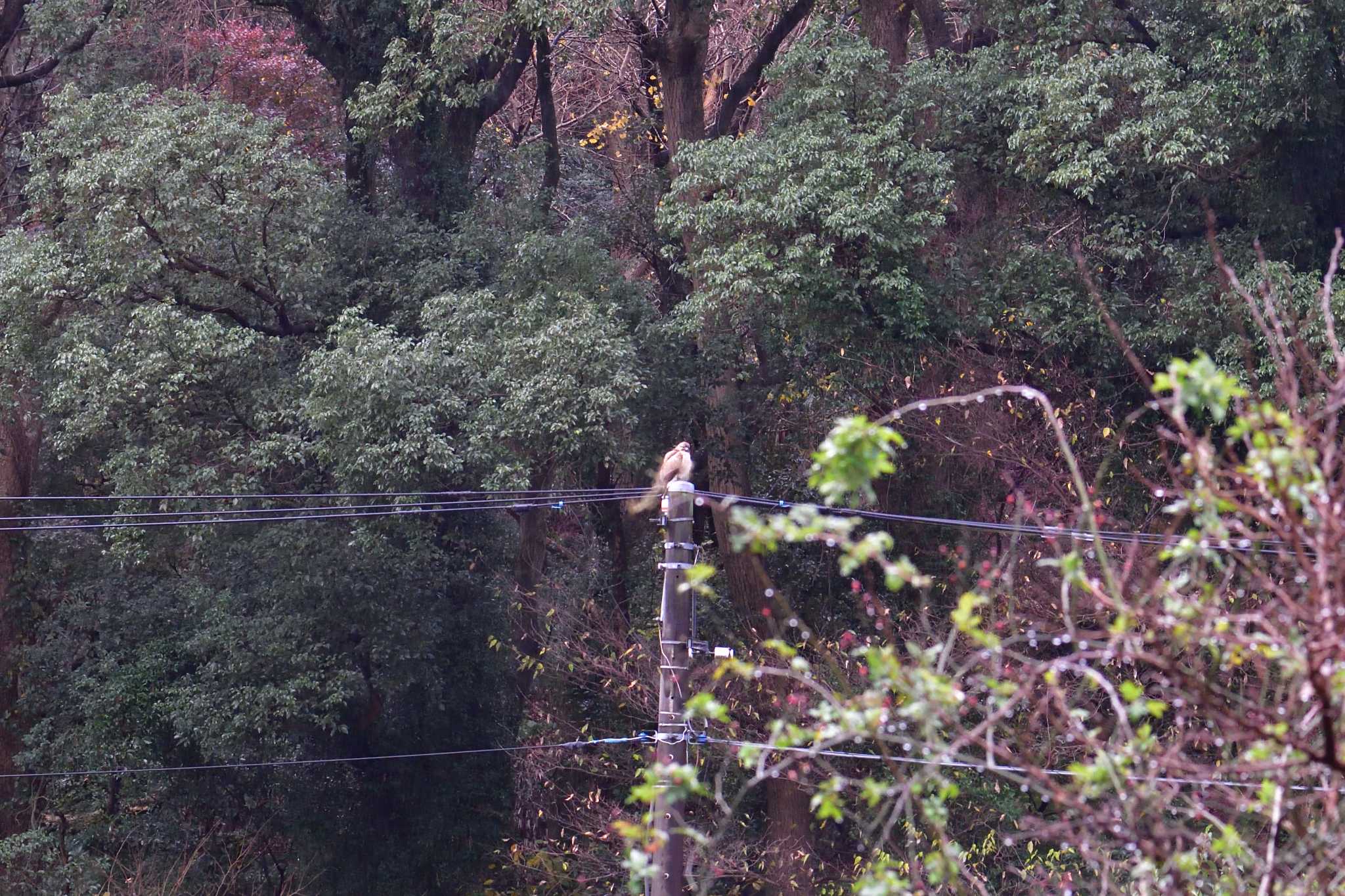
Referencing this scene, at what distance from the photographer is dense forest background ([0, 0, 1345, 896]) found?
1208cm

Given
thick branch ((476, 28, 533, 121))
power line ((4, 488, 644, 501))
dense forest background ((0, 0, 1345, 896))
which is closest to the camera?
power line ((4, 488, 644, 501))

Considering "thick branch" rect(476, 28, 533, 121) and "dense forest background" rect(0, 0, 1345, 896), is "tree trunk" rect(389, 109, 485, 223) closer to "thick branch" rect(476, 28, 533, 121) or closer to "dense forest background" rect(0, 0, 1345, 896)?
"dense forest background" rect(0, 0, 1345, 896)

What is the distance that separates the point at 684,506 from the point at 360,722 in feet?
→ 24.7

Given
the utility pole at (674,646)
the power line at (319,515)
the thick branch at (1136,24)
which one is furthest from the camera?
the thick branch at (1136,24)

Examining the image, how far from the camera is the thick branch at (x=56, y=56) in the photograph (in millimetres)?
14570

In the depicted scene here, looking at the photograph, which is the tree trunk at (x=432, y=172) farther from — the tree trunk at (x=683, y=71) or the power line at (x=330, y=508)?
the power line at (x=330, y=508)

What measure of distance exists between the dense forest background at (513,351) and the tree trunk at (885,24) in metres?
0.04

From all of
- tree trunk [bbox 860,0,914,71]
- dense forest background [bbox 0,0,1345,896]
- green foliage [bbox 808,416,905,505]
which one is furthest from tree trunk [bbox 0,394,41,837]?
green foliage [bbox 808,416,905,505]

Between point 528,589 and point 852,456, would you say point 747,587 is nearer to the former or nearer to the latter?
point 528,589

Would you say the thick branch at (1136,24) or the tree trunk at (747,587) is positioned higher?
the thick branch at (1136,24)

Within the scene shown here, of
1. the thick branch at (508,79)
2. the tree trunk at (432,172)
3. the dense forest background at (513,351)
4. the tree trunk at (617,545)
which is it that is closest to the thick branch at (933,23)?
the dense forest background at (513,351)

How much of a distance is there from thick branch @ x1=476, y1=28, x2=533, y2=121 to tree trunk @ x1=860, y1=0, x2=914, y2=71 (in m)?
3.35

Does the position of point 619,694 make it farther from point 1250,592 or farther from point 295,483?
point 1250,592

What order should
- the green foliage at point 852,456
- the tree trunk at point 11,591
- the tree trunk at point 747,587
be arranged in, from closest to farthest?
the green foliage at point 852,456
the tree trunk at point 747,587
the tree trunk at point 11,591
